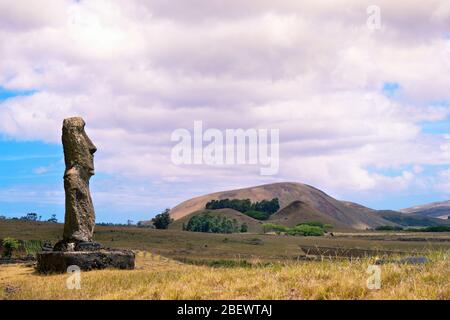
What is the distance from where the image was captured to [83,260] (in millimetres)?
21734

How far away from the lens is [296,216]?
165750 mm

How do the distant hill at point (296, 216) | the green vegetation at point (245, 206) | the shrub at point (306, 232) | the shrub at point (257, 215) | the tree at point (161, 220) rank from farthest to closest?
the green vegetation at point (245, 206) → the shrub at point (257, 215) → the distant hill at point (296, 216) → the shrub at point (306, 232) → the tree at point (161, 220)

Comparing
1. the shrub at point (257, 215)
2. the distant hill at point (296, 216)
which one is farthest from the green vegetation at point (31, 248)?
the shrub at point (257, 215)

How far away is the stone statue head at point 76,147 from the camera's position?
955 inches

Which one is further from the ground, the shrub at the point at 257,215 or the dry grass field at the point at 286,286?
the shrub at the point at 257,215

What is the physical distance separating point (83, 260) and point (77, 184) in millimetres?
3448

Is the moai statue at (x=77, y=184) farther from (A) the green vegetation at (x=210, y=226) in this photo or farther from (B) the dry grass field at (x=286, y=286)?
(A) the green vegetation at (x=210, y=226)

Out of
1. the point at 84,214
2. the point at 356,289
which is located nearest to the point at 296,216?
the point at 84,214

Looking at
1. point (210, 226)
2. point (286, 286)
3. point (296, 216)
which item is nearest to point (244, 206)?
point (296, 216)

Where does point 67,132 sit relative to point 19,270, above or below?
above
